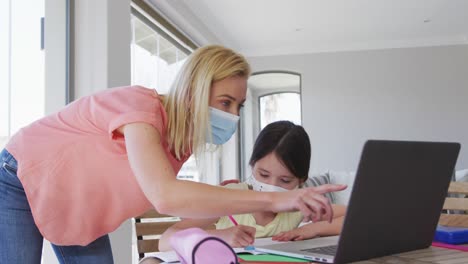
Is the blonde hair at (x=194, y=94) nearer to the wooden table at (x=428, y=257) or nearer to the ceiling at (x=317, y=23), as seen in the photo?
the wooden table at (x=428, y=257)

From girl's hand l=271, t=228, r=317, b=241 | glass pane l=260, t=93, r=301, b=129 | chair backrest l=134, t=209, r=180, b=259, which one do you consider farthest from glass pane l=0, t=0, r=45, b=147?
glass pane l=260, t=93, r=301, b=129

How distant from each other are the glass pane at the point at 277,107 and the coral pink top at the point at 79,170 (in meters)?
5.96

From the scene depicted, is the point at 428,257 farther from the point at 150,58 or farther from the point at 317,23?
the point at 317,23

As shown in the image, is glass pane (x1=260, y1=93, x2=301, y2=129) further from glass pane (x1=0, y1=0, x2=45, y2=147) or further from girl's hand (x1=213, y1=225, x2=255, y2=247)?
girl's hand (x1=213, y1=225, x2=255, y2=247)

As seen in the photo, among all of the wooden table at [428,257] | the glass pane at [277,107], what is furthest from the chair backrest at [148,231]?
the glass pane at [277,107]

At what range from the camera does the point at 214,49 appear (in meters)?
1.01

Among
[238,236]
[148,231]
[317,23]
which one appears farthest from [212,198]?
[317,23]

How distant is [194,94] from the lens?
95 cm

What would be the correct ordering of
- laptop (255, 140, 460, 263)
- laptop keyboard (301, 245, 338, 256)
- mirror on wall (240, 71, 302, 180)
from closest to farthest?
laptop (255, 140, 460, 263) < laptop keyboard (301, 245, 338, 256) < mirror on wall (240, 71, 302, 180)

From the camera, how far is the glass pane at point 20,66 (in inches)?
83.0

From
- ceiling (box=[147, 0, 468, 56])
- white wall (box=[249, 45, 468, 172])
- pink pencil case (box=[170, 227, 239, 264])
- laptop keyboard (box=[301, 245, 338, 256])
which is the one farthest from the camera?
white wall (box=[249, 45, 468, 172])

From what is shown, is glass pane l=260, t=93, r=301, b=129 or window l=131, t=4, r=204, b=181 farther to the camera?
glass pane l=260, t=93, r=301, b=129

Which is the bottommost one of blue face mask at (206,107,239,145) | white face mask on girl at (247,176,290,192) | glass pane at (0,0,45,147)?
white face mask on girl at (247,176,290,192)

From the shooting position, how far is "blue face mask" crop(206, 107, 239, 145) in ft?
3.38
